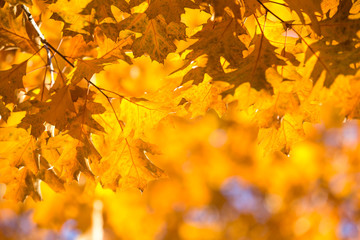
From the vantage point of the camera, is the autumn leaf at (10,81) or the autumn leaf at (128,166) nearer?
the autumn leaf at (10,81)

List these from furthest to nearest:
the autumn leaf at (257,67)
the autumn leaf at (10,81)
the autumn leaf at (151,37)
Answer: the autumn leaf at (10,81) < the autumn leaf at (151,37) < the autumn leaf at (257,67)

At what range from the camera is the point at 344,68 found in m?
1.00

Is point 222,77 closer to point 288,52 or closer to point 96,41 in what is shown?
point 288,52

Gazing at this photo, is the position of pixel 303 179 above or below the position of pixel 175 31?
below

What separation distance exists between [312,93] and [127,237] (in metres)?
4.74

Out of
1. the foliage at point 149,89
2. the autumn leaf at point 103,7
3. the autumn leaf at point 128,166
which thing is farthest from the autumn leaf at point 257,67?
the autumn leaf at point 128,166

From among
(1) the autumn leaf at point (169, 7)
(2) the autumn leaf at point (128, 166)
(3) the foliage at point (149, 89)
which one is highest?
(1) the autumn leaf at point (169, 7)

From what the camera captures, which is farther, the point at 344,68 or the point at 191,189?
the point at 191,189

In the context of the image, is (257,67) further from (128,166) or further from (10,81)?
(10,81)

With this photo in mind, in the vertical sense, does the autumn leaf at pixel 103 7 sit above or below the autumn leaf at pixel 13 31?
above

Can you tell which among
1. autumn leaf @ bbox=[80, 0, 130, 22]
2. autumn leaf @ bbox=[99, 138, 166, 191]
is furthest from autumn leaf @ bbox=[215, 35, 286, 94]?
autumn leaf @ bbox=[99, 138, 166, 191]

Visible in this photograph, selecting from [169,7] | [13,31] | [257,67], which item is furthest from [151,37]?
[13,31]

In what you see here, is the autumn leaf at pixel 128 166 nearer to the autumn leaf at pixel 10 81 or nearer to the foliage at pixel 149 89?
the foliage at pixel 149 89

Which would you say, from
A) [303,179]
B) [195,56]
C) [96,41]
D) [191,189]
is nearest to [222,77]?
[195,56]
